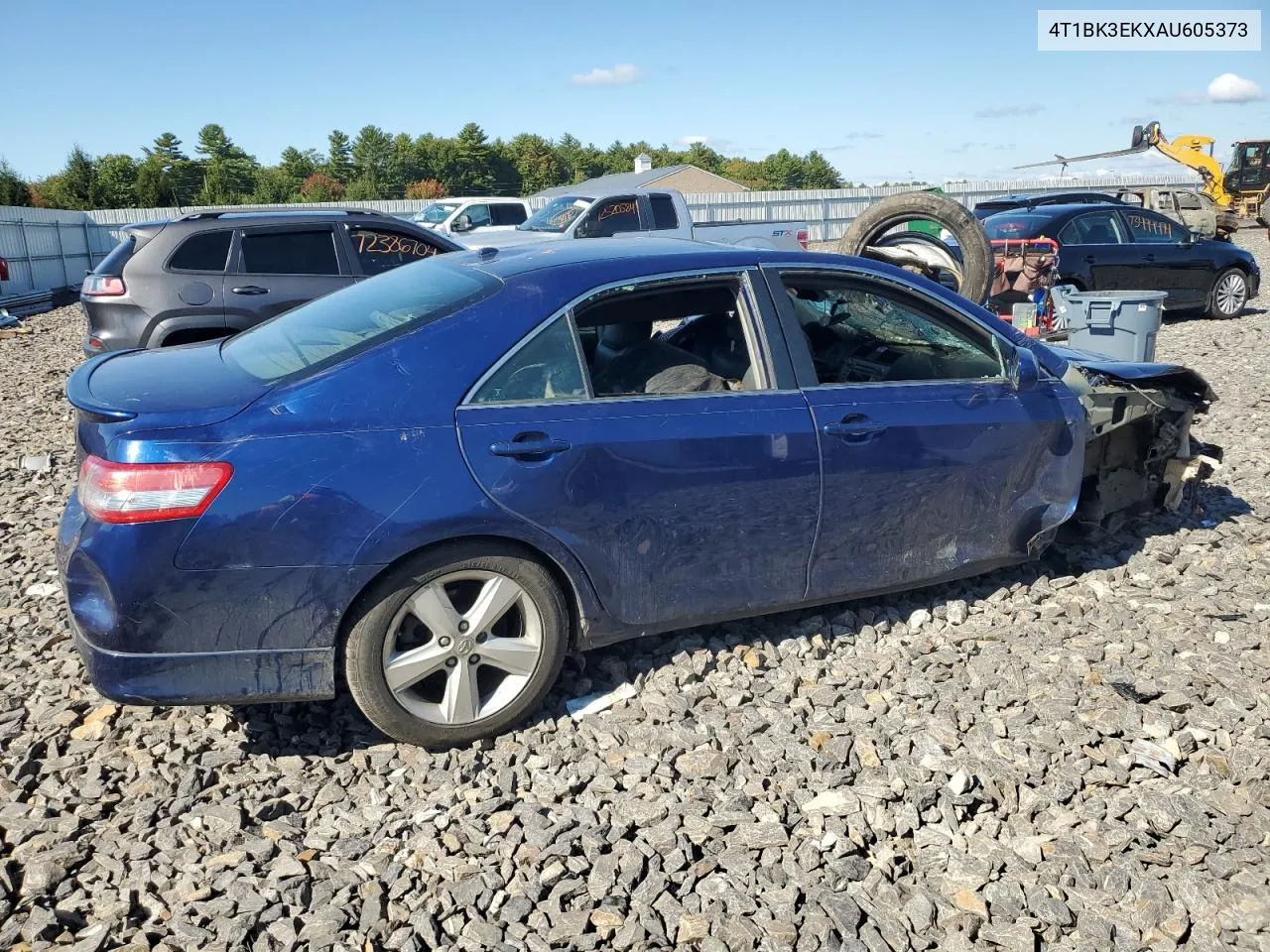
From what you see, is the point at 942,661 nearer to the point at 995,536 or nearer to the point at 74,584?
the point at 995,536

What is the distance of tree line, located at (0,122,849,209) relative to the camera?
63.8 m

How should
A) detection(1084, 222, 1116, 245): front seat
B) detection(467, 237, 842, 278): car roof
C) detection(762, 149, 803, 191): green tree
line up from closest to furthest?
detection(467, 237, 842, 278): car roof < detection(1084, 222, 1116, 245): front seat < detection(762, 149, 803, 191): green tree

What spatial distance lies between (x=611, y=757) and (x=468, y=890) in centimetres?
79

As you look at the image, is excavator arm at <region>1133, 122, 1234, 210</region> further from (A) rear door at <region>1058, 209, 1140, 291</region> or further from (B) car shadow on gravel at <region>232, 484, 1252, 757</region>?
(B) car shadow on gravel at <region>232, 484, 1252, 757</region>

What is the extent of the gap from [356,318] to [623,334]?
1.09 m

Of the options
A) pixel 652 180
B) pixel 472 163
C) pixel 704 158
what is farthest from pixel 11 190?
pixel 704 158

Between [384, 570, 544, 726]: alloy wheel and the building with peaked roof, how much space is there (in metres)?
40.9

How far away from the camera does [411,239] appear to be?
31.5 ft

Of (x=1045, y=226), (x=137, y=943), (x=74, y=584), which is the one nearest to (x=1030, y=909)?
(x=137, y=943)

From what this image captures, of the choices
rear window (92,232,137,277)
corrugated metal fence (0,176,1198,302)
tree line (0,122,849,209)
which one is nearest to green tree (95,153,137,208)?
tree line (0,122,849,209)

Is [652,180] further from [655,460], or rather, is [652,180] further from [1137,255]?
[655,460]

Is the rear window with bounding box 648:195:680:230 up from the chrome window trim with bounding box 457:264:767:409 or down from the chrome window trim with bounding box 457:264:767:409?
up

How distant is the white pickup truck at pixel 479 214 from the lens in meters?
20.5

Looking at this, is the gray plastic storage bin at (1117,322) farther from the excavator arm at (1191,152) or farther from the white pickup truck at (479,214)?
the excavator arm at (1191,152)
